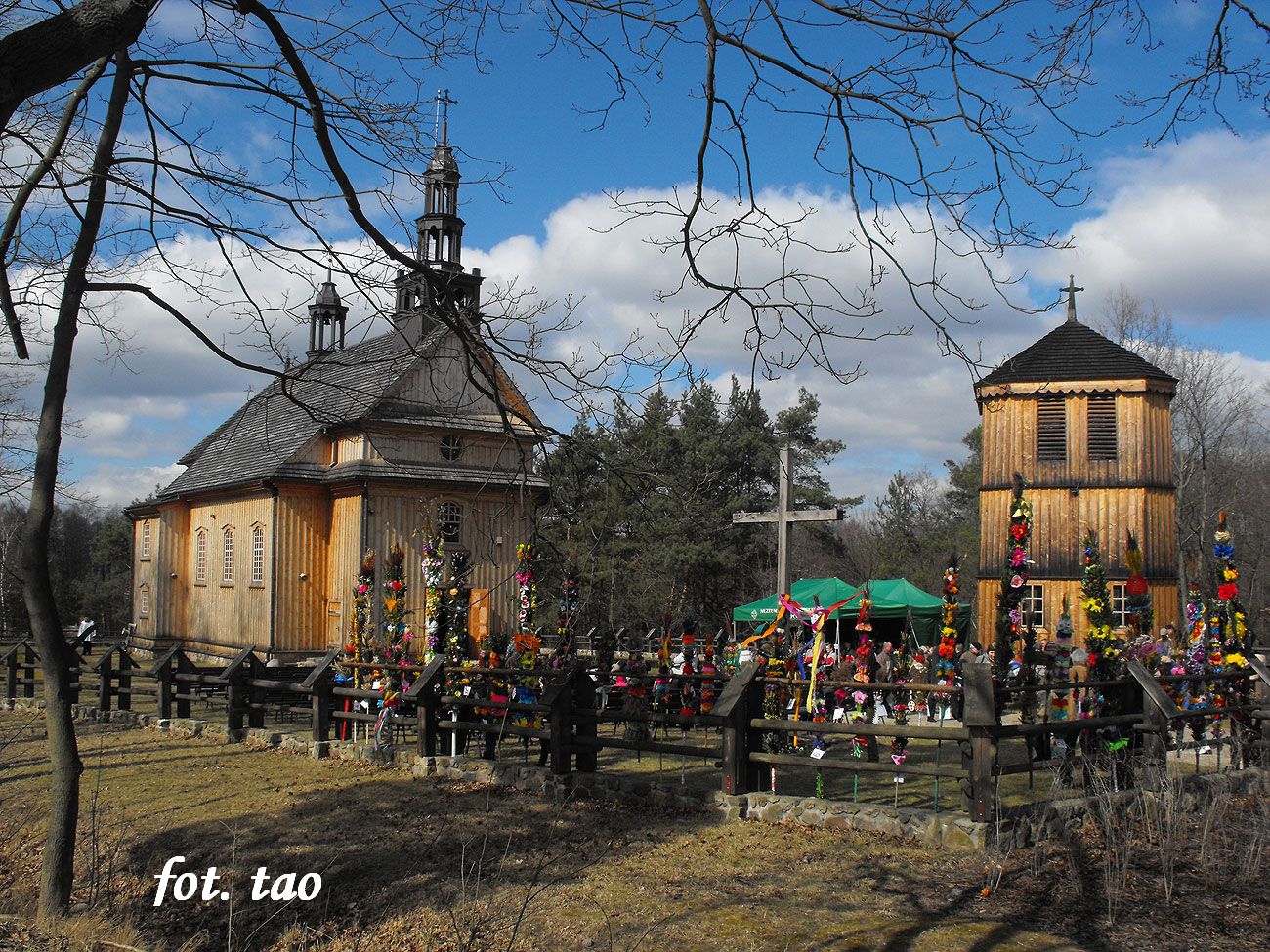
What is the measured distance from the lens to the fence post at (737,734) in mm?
9969

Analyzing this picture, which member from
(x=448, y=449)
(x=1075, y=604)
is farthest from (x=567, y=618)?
(x=1075, y=604)

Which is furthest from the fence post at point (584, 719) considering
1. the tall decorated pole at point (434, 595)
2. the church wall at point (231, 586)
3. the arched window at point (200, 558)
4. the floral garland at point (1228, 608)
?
the arched window at point (200, 558)

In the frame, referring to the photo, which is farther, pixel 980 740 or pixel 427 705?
pixel 427 705

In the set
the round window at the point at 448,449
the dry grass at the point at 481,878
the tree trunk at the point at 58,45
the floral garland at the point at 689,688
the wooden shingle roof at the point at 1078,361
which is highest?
the wooden shingle roof at the point at 1078,361

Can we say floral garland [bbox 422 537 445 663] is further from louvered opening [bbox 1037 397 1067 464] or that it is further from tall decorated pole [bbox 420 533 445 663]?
louvered opening [bbox 1037 397 1067 464]

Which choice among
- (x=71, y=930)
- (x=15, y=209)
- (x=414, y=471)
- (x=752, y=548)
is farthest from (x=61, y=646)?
(x=752, y=548)

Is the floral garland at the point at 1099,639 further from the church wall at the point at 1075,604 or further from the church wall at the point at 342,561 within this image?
the church wall at the point at 342,561

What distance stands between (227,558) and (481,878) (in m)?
25.0

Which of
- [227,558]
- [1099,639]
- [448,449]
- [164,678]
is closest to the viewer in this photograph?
[1099,639]

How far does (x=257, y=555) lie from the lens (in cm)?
2862

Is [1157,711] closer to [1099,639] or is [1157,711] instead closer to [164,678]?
[1099,639]

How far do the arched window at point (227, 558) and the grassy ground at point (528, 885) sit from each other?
1947 cm

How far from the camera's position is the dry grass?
262 inches

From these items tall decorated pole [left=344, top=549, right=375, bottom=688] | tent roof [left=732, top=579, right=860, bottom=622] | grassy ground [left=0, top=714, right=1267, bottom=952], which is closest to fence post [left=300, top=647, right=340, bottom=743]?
tall decorated pole [left=344, top=549, right=375, bottom=688]
